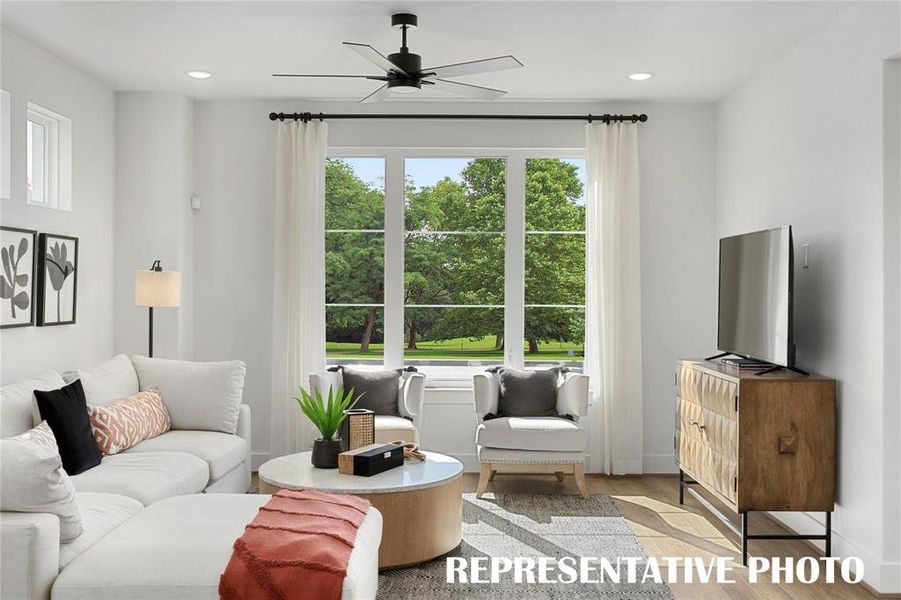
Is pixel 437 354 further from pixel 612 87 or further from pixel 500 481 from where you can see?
pixel 612 87

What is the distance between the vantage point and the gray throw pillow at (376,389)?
570 centimetres

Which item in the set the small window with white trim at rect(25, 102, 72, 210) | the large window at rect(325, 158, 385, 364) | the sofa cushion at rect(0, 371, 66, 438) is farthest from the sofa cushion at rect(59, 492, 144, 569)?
the large window at rect(325, 158, 385, 364)

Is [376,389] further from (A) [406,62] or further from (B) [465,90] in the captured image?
(A) [406,62]

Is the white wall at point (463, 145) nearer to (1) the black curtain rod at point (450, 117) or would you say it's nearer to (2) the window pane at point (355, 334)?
(1) the black curtain rod at point (450, 117)

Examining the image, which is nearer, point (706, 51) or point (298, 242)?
point (706, 51)

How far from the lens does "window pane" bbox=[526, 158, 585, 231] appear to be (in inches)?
251

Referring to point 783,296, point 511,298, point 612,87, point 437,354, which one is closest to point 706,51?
Result: point 612,87

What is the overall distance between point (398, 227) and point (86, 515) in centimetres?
360

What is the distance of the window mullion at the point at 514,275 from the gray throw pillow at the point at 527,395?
0.56m

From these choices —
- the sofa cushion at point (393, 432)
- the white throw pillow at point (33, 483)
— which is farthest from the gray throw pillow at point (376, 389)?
the white throw pillow at point (33, 483)

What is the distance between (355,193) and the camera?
637cm

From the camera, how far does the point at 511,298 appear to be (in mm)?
6336

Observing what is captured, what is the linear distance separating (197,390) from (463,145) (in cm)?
271

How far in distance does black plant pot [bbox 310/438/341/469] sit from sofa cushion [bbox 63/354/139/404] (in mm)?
1345
